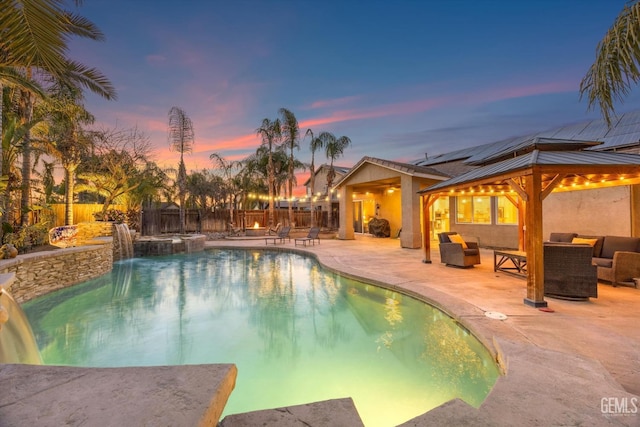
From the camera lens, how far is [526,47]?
43.2 feet

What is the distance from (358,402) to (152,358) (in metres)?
3.03

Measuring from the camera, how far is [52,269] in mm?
7035

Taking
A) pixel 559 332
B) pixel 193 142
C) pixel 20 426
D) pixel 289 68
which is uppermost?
pixel 289 68

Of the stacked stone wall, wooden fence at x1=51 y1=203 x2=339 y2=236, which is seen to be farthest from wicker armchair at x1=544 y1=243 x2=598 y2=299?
wooden fence at x1=51 y1=203 x2=339 y2=236

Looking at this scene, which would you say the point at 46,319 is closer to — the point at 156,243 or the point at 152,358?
the point at 152,358

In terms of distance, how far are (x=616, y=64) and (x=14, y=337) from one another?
A: 8126mm

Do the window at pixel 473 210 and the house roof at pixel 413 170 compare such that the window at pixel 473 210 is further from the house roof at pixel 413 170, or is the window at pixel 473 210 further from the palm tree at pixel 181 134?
the palm tree at pixel 181 134

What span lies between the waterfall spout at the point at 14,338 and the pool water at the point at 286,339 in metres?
0.46

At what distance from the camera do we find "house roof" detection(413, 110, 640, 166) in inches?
264

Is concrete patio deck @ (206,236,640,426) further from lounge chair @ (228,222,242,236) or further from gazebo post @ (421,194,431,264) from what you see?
lounge chair @ (228,222,242,236)

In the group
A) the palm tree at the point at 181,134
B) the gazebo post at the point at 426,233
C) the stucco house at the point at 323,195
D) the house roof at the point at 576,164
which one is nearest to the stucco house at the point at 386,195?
the stucco house at the point at 323,195

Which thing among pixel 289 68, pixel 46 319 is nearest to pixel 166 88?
pixel 289 68

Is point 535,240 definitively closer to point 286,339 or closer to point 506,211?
point 286,339

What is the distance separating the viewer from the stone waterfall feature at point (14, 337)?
308 cm
